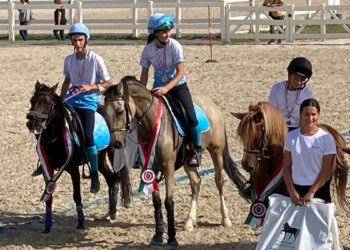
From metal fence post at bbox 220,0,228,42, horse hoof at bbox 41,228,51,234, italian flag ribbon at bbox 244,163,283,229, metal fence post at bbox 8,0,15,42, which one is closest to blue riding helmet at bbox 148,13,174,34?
italian flag ribbon at bbox 244,163,283,229

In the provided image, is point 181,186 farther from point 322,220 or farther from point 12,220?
point 322,220

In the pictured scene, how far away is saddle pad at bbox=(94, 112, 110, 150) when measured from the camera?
33.8 ft

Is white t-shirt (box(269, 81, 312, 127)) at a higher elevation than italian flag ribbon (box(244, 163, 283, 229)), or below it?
higher

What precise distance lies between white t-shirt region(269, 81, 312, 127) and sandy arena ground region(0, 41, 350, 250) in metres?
1.41

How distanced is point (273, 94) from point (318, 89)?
34.0 feet

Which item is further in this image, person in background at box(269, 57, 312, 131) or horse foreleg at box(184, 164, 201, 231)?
horse foreleg at box(184, 164, 201, 231)

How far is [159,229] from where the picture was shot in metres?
9.41

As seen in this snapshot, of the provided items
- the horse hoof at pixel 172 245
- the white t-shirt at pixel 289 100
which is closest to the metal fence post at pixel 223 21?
the horse hoof at pixel 172 245

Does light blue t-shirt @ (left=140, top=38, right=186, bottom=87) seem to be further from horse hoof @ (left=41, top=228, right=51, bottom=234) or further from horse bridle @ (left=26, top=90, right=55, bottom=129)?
horse hoof @ (left=41, top=228, right=51, bottom=234)

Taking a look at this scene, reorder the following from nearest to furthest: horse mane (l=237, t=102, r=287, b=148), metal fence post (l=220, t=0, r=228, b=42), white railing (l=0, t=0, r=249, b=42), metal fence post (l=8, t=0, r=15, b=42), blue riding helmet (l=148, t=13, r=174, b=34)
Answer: horse mane (l=237, t=102, r=287, b=148)
blue riding helmet (l=148, t=13, r=174, b=34)
metal fence post (l=220, t=0, r=228, b=42)
white railing (l=0, t=0, r=249, b=42)
metal fence post (l=8, t=0, r=15, b=42)

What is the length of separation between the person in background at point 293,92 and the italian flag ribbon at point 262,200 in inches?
23.1

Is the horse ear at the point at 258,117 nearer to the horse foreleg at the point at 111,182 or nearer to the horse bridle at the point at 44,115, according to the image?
the horse bridle at the point at 44,115

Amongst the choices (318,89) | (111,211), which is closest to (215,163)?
(111,211)

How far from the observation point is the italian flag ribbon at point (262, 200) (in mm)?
8328
